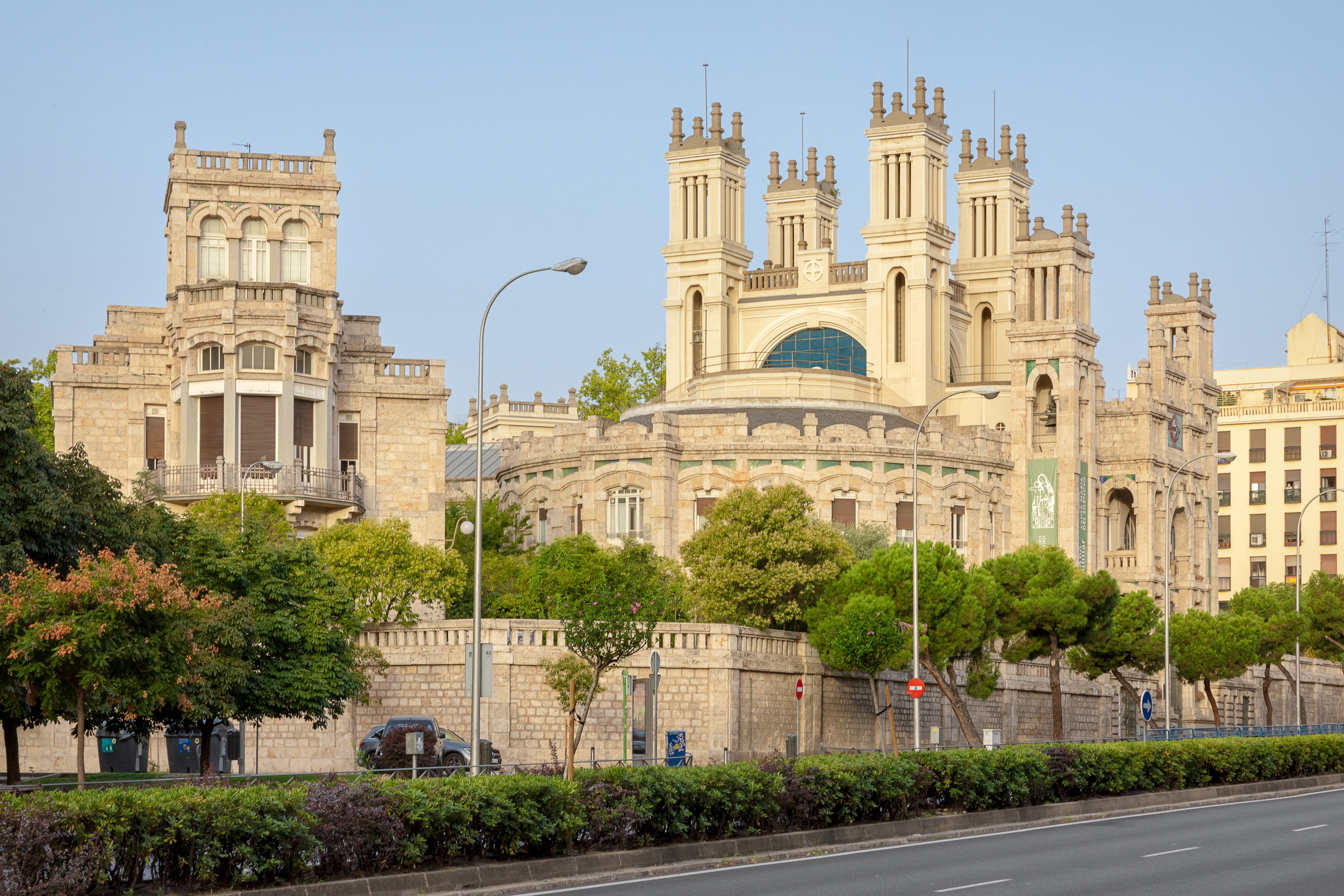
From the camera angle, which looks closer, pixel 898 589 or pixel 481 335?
pixel 481 335

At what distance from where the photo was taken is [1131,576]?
3383 inches

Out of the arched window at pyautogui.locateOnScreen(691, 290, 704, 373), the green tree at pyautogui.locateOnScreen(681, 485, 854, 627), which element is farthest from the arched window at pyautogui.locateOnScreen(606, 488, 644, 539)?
the arched window at pyautogui.locateOnScreen(691, 290, 704, 373)

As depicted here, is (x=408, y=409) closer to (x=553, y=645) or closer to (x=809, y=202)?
(x=553, y=645)

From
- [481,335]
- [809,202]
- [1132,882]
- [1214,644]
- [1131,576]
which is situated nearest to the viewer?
[1132,882]

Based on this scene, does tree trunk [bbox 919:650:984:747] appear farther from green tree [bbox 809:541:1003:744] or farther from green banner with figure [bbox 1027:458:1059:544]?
green banner with figure [bbox 1027:458:1059:544]

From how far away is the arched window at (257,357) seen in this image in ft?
195

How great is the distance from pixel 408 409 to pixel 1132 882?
4416 cm

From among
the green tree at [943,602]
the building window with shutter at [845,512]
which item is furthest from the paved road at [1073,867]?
the building window with shutter at [845,512]

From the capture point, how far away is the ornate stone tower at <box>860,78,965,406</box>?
290 ft

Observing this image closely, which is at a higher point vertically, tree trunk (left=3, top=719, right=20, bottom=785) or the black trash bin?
tree trunk (left=3, top=719, right=20, bottom=785)

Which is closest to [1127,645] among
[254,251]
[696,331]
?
[254,251]

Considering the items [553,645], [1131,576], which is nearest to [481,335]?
[553,645]

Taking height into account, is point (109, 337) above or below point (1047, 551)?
above

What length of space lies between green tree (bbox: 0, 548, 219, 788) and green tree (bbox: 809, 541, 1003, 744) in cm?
2667
